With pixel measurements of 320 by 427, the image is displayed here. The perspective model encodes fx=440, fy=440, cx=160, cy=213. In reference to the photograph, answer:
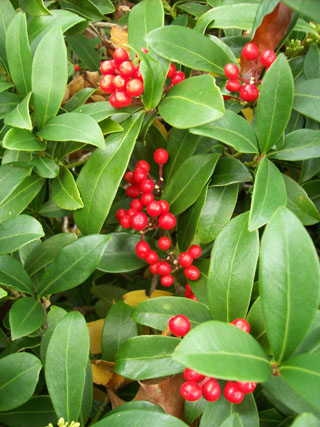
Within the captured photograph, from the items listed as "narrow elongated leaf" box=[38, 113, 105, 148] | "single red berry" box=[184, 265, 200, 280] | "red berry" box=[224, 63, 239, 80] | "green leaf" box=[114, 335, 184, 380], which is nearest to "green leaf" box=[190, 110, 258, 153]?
"red berry" box=[224, 63, 239, 80]

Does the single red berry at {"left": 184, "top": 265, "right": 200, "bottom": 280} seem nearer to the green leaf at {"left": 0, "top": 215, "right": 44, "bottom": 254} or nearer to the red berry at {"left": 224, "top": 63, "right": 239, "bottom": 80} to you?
the green leaf at {"left": 0, "top": 215, "right": 44, "bottom": 254}

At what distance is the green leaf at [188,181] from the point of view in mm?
1103

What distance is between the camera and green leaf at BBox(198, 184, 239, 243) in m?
1.10

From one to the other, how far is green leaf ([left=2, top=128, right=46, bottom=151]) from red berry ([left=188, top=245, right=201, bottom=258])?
1.53 feet

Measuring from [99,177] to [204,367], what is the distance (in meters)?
0.60

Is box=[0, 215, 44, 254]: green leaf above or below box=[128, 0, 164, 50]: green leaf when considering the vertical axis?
below

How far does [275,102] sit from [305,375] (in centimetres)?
58

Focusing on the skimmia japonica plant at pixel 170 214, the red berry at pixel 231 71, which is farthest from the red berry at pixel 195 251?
the red berry at pixel 231 71

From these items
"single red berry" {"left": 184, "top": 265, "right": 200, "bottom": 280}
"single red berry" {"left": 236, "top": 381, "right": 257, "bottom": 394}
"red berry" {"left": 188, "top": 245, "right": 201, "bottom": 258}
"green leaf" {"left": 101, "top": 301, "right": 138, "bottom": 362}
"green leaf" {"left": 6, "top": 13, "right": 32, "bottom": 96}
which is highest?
"green leaf" {"left": 6, "top": 13, "right": 32, "bottom": 96}

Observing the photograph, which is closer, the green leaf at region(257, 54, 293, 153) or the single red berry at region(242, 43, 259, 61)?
the green leaf at region(257, 54, 293, 153)

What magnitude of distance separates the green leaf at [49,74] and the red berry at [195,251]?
1.63 feet

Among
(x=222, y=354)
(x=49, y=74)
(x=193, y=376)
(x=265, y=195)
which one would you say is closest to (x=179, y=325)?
(x=193, y=376)

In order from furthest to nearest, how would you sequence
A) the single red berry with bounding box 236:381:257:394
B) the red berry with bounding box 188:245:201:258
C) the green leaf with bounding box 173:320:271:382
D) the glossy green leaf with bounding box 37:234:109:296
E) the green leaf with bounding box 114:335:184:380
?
1. the red berry with bounding box 188:245:201:258
2. the glossy green leaf with bounding box 37:234:109:296
3. the green leaf with bounding box 114:335:184:380
4. the single red berry with bounding box 236:381:257:394
5. the green leaf with bounding box 173:320:271:382

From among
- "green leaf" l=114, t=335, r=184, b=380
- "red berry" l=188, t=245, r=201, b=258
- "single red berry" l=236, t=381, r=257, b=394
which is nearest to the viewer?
"single red berry" l=236, t=381, r=257, b=394
